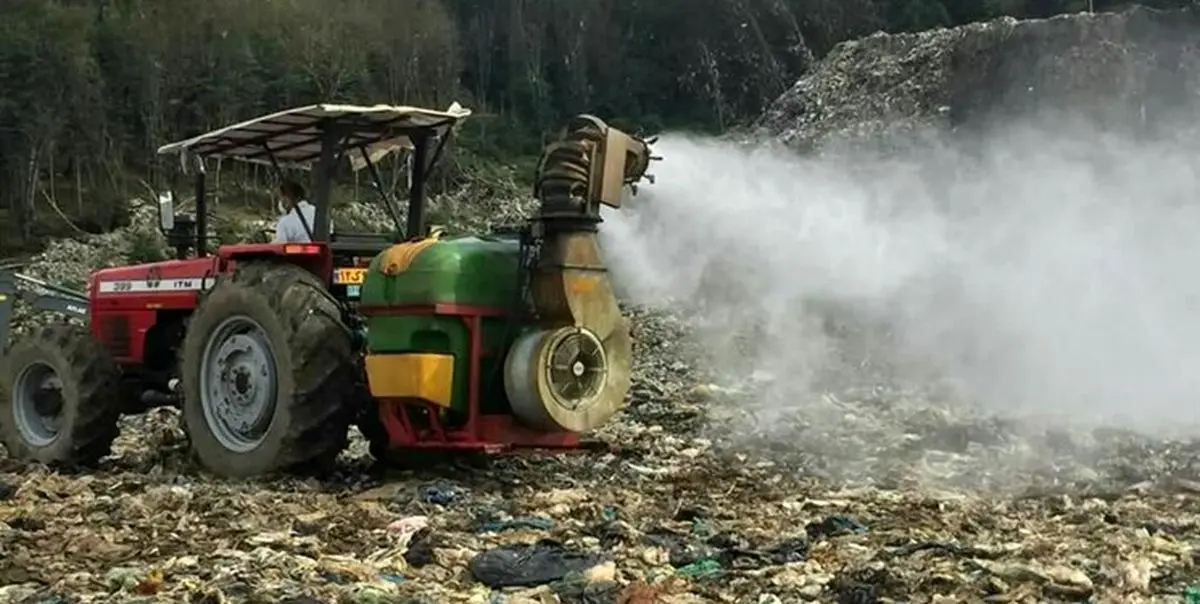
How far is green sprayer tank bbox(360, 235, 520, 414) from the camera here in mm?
7902

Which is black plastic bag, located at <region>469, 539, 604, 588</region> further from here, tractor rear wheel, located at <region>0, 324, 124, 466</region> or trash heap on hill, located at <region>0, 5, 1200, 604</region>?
tractor rear wheel, located at <region>0, 324, 124, 466</region>

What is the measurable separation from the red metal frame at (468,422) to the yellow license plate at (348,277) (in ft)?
1.64

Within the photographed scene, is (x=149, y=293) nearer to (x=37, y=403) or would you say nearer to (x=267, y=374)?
(x=37, y=403)

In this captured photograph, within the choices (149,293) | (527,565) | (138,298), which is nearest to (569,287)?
(527,565)

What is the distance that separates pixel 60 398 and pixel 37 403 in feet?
0.94

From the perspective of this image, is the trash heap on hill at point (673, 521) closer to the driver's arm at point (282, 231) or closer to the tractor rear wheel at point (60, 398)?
the tractor rear wheel at point (60, 398)

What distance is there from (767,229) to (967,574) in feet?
29.1

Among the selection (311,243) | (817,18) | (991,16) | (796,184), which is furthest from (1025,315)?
(817,18)

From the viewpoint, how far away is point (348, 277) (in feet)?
28.5

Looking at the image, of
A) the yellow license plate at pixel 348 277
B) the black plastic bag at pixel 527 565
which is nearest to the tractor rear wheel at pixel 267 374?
the yellow license plate at pixel 348 277

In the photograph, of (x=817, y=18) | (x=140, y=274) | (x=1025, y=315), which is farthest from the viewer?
(x=817, y=18)

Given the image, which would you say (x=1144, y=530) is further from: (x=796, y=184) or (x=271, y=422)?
(x=796, y=184)

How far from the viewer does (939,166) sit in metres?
25.3

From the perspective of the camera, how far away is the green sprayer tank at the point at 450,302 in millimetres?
7902
